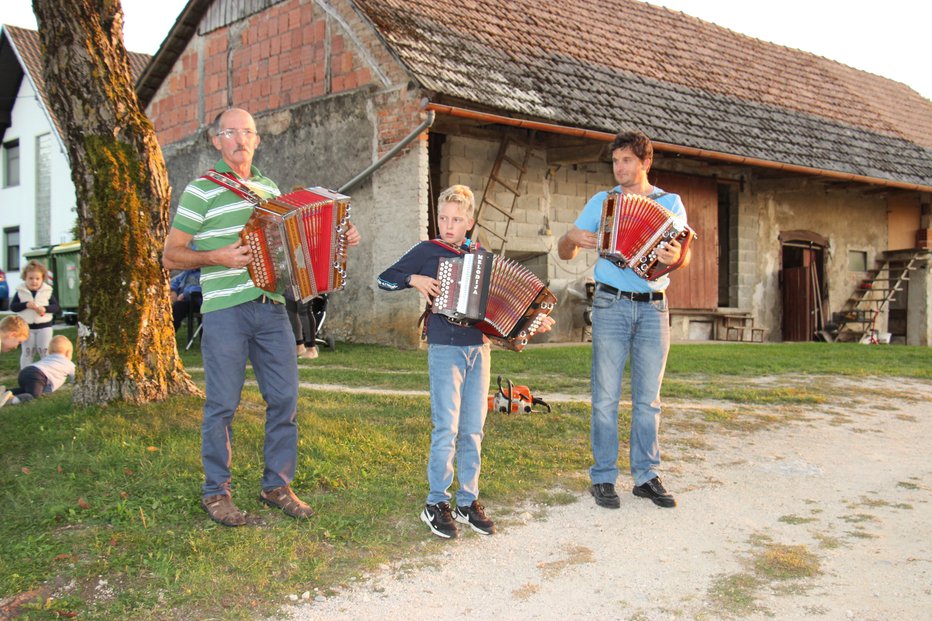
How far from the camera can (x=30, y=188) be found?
28.4 meters

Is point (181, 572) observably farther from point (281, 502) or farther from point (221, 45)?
point (221, 45)

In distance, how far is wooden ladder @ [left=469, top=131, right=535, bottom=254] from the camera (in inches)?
534

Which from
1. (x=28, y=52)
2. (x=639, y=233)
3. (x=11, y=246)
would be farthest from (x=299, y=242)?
(x=11, y=246)

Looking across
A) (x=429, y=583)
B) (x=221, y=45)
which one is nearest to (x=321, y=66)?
(x=221, y=45)

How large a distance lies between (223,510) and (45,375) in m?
4.74

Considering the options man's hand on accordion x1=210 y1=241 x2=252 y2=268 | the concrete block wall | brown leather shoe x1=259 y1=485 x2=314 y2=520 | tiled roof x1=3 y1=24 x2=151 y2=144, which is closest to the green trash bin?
tiled roof x1=3 y1=24 x2=151 y2=144

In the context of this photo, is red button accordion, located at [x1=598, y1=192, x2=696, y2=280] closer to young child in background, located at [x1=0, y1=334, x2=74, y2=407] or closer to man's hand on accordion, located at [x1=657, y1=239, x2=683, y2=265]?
man's hand on accordion, located at [x1=657, y1=239, x2=683, y2=265]

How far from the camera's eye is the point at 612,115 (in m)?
13.9

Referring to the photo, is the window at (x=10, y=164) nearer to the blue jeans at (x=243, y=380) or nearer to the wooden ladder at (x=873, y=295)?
the wooden ladder at (x=873, y=295)

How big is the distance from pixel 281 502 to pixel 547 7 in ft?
48.2

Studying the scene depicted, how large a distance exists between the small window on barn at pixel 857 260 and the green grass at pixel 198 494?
532 inches

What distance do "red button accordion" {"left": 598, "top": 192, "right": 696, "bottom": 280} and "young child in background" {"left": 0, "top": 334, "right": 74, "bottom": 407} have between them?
559cm

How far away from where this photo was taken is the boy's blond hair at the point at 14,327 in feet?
27.0

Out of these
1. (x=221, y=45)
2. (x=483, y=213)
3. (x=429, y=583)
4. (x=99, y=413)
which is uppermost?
(x=221, y=45)
